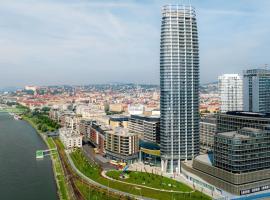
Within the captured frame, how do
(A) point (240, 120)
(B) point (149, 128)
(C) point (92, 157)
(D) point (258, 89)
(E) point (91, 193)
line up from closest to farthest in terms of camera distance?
(E) point (91, 193)
(A) point (240, 120)
(C) point (92, 157)
(D) point (258, 89)
(B) point (149, 128)

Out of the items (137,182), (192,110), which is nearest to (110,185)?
(137,182)

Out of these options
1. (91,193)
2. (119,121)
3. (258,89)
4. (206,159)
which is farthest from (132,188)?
(119,121)

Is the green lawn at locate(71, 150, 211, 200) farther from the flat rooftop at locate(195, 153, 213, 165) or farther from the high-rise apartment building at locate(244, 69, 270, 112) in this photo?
the high-rise apartment building at locate(244, 69, 270, 112)

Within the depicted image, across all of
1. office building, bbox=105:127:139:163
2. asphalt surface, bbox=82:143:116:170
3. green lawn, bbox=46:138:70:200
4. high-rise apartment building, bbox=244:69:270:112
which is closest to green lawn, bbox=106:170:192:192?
asphalt surface, bbox=82:143:116:170

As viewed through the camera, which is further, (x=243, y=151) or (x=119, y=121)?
(x=119, y=121)

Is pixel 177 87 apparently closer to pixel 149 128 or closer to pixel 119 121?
pixel 149 128
